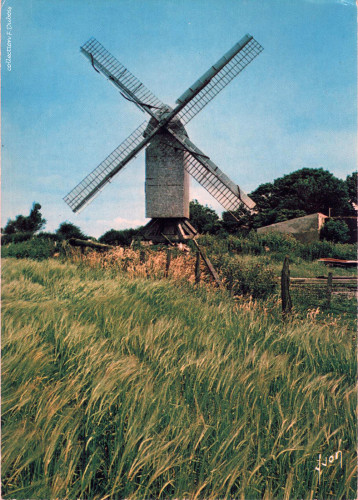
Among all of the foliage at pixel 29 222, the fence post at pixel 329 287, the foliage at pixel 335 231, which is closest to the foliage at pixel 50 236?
the foliage at pixel 29 222

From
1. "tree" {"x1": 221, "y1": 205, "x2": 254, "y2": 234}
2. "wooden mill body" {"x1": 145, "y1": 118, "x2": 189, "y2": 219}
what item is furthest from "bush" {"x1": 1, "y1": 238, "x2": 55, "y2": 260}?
"tree" {"x1": 221, "y1": 205, "x2": 254, "y2": 234}

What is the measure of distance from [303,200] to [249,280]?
77.2 feet

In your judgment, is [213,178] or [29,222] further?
[213,178]

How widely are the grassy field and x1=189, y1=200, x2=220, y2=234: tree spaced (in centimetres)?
2146

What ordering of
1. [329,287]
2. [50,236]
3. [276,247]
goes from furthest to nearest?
1. [276,247]
2. [50,236]
3. [329,287]

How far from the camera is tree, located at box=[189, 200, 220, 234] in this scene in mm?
24500

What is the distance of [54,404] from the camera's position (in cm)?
177

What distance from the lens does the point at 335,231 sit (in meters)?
18.3

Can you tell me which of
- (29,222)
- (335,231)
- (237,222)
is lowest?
(29,222)

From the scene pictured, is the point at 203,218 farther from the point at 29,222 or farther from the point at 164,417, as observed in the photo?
the point at 164,417

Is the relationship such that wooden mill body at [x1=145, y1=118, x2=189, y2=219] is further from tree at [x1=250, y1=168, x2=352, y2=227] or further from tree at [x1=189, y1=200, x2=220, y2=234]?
tree at [x1=250, y1=168, x2=352, y2=227]

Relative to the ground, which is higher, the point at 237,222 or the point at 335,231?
the point at 237,222

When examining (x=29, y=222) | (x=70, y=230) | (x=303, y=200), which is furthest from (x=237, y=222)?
(x=29, y=222)

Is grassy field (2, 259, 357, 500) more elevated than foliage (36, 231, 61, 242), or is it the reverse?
foliage (36, 231, 61, 242)
